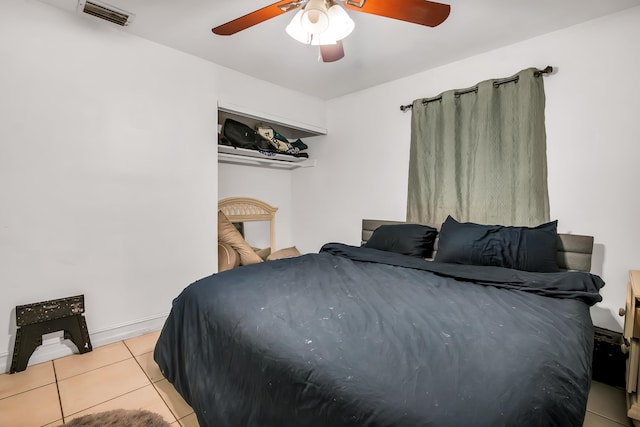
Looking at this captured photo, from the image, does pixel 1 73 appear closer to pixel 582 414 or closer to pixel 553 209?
pixel 582 414

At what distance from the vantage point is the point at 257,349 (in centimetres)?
111

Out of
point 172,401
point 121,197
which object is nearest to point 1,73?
point 121,197

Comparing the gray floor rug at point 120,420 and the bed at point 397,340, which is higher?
the bed at point 397,340

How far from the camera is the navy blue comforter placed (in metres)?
0.77

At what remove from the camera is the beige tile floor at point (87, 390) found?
1526 millimetres

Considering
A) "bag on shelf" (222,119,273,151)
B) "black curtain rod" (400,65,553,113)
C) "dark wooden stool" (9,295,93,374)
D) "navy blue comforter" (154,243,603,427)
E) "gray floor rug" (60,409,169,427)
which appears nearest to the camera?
"navy blue comforter" (154,243,603,427)

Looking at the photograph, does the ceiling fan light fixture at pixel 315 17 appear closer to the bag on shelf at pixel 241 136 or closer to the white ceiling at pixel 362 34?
the white ceiling at pixel 362 34

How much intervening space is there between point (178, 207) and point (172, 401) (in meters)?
1.47

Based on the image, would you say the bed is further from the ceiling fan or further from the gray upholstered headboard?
the ceiling fan

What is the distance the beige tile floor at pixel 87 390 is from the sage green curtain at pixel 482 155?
7.64ft

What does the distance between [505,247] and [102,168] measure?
9.34ft

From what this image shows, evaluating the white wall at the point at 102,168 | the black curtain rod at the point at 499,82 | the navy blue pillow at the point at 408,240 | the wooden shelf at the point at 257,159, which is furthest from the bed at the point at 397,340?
the wooden shelf at the point at 257,159

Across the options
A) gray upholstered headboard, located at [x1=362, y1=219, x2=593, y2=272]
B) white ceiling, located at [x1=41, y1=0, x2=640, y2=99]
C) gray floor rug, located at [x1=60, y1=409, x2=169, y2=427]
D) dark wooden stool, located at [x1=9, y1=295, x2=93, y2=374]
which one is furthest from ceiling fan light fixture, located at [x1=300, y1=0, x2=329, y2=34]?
dark wooden stool, located at [x1=9, y1=295, x2=93, y2=374]

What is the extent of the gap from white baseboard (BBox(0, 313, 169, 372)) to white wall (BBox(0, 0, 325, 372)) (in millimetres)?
10
